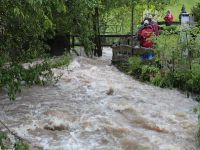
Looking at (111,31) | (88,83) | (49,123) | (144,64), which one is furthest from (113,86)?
(111,31)

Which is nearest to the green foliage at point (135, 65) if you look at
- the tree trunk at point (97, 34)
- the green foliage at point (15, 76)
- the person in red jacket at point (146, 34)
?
the person in red jacket at point (146, 34)

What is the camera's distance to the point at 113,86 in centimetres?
1409

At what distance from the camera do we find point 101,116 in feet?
35.6

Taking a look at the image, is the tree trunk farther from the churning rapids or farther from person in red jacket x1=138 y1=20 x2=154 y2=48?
the churning rapids

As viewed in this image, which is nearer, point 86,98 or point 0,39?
point 0,39

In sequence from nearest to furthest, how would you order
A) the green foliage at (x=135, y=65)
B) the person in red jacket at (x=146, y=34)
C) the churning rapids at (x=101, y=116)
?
the churning rapids at (x=101, y=116), the green foliage at (x=135, y=65), the person in red jacket at (x=146, y=34)

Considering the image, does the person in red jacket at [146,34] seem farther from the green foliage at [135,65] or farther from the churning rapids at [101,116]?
the churning rapids at [101,116]

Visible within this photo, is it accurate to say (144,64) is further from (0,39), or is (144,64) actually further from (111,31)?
(111,31)

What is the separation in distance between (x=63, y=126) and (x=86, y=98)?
2.60m

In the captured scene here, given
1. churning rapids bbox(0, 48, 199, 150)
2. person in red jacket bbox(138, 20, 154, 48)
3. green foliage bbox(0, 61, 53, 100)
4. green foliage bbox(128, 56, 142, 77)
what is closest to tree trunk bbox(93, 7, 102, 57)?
person in red jacket bbox(138, 20, 154, 48)

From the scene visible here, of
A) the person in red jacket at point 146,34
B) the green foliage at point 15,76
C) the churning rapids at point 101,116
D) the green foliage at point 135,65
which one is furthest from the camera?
the person in red jacket at point 146,34

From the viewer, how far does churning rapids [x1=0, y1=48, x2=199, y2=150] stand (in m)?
9.29

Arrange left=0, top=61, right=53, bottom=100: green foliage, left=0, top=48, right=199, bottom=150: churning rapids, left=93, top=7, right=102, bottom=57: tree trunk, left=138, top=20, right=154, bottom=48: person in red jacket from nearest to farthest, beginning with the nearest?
left=0, top=61, right=53, bottom=100: green foliage
left=0, top=48, right=199, bottom=150: churning rapids
left=138, top=20, right=154, bottom=48: person in red jacket
left=93, top=7, right=102, bottom=57: tree trunk

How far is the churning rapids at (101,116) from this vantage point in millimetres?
9289
